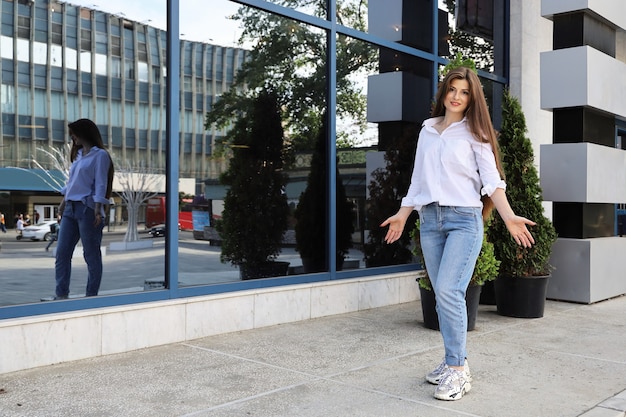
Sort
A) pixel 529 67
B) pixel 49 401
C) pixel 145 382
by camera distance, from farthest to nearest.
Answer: pixel 529 67, pixel 145 382, pixel 49 401

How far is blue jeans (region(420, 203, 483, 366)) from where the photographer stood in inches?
147

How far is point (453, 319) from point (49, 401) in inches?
88.1

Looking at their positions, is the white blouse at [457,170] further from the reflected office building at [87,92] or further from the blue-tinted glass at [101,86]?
the blue-tinted glass at [101,86]

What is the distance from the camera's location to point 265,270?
20.1ft

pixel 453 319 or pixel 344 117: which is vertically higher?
pixel 344 117

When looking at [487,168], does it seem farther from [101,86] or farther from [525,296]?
[525,296]

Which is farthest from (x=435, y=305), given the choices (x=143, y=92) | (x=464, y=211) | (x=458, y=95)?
(x=143, y=92)

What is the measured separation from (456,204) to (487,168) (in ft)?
0.91

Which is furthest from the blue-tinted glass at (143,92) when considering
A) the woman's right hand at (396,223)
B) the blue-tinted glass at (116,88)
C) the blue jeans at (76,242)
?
the woman's right hand at (396,223)

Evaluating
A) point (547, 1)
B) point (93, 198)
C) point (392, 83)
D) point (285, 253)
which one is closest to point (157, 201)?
point (93, 198)

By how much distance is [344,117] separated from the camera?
6.90 meters

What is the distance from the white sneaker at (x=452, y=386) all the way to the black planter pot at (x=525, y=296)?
112 inches

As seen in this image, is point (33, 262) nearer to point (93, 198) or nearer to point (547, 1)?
point (93, 198)

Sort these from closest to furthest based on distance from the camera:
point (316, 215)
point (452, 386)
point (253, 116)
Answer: point (452, 386)
point (253, 116)
point (316, 215)
